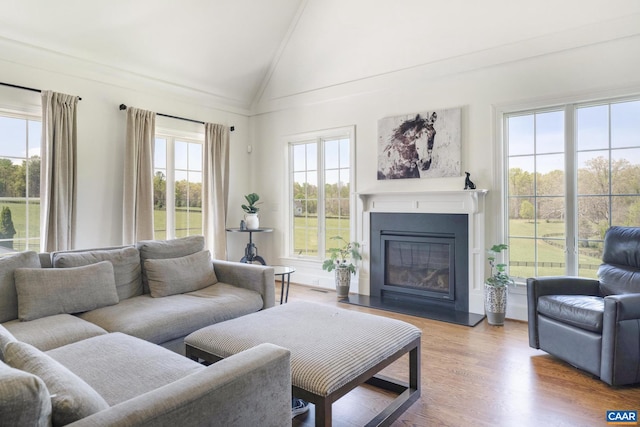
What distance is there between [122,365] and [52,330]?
0.83m

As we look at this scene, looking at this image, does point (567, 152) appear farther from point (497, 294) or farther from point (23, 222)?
point (23, 222)

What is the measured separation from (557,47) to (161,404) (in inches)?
172

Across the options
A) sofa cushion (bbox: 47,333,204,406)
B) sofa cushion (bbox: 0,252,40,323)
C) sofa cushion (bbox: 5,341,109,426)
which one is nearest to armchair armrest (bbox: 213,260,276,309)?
sofa cushion (bbox: 47,333,204,406)

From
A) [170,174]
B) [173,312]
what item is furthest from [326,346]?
[170,174]

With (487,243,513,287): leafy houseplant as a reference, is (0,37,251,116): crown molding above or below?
above

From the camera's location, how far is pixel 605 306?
2488 mm

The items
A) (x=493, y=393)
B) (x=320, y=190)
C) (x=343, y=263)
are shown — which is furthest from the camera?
(x=320, y=190)

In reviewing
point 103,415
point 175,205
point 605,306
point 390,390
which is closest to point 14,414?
point 103,415

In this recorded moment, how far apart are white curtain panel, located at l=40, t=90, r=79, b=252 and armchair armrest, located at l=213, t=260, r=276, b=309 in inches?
71.8

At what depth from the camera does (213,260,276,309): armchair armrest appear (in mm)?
3268

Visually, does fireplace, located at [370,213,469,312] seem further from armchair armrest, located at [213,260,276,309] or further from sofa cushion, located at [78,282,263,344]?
sofa cushion, located at [78,282,263,344]

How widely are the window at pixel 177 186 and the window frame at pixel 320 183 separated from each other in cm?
129

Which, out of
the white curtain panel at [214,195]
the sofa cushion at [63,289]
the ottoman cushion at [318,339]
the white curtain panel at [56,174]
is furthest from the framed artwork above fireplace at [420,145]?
the white curtain panel at [56,174]

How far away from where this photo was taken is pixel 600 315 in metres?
2.53
